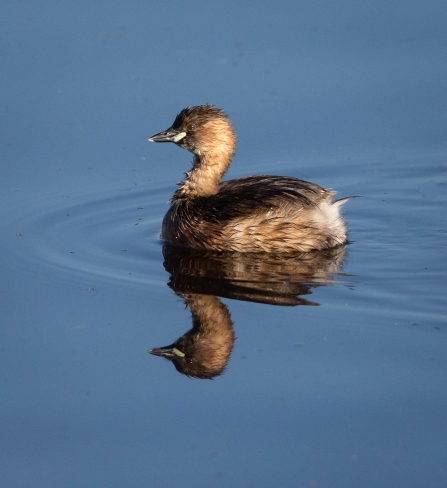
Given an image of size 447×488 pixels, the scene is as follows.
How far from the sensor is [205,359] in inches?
240

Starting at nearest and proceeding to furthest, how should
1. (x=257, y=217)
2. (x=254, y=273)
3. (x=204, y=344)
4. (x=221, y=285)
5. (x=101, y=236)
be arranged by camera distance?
1. (x=204, y=344)
2. (x=221, y=285)
3. (x=254, y=273)
4. (x=257, y=217)
5. (x=101, y=236)

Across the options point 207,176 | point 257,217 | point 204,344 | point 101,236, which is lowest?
point 204,344

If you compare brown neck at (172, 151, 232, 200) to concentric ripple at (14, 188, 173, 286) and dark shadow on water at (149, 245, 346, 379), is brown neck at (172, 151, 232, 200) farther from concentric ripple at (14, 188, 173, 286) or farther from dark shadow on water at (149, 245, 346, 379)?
dark shadow on water at (149, 245, 346, 379)

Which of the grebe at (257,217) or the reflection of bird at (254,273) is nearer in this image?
the reflection of bird at (254,273)

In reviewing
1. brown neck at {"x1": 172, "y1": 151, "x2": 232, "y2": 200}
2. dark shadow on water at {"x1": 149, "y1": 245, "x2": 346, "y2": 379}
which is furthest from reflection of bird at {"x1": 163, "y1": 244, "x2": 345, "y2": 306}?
brown neck at {"x1": 172, "y1": 151, "x2": 232, "y2": 200}

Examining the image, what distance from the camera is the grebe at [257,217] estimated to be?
25.2ft

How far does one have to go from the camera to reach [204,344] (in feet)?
20.5

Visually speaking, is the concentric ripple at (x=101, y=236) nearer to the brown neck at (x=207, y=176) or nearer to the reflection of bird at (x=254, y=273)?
the reflection of bird at (x=254, y=273)

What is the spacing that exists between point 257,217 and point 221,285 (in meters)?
0.85

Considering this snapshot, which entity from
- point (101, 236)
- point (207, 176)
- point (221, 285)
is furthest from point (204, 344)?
point (207, 176)

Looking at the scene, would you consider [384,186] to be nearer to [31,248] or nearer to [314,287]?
[314,287]

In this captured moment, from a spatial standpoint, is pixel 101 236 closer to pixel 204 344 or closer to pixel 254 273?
pixel 254 273

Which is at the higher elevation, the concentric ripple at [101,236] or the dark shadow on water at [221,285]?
the concentric ripple at [101,236]

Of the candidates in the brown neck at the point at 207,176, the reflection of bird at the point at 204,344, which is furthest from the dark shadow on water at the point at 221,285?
the brown neck at the point at 207,176
